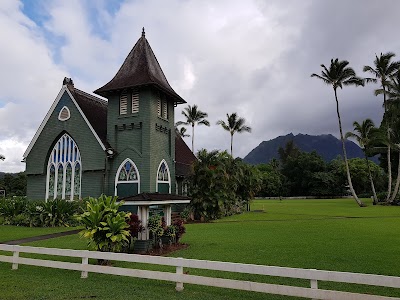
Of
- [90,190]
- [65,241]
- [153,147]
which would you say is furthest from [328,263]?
[90,190]

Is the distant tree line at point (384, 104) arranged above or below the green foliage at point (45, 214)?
above

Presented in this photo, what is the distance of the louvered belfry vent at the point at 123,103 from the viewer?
856 inches

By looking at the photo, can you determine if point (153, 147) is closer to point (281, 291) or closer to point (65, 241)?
point (65, 241)

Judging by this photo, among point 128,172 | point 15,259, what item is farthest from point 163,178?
point 15,259

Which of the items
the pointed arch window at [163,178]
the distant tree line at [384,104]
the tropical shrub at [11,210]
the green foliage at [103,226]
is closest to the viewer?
the green foliage at [103,226]

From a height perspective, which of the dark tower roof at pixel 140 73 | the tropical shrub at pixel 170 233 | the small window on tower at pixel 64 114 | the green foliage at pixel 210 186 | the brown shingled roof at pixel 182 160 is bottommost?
the tropical shrub at pixel 170 233

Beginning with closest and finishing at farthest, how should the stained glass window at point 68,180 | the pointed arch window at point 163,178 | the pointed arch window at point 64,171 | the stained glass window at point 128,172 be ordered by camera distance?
the stained glass window at point 128,172, the pointed arch window at point 163,178, the pointed arch window at point 64,171, the stained glass window at point 68,180

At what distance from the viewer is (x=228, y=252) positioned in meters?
10.7

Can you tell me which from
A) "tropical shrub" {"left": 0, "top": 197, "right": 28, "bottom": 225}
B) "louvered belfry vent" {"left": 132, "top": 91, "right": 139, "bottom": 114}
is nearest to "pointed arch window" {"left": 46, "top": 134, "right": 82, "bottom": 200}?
"tropical shrub" {"left": 0, "top": 197, "right": 28, "bottom": 225}

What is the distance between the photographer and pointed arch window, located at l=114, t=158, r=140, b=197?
2077 cm

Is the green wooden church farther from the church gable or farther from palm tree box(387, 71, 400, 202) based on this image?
palm tree box(387, 71, 400, 202)

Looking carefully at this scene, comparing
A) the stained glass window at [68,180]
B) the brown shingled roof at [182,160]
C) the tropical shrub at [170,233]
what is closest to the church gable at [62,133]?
the stained glass window at [68,180]

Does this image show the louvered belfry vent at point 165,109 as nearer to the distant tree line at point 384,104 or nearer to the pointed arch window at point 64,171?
the pointed arch window at point 64,171

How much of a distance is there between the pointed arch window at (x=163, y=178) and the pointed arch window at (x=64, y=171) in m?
5.03
